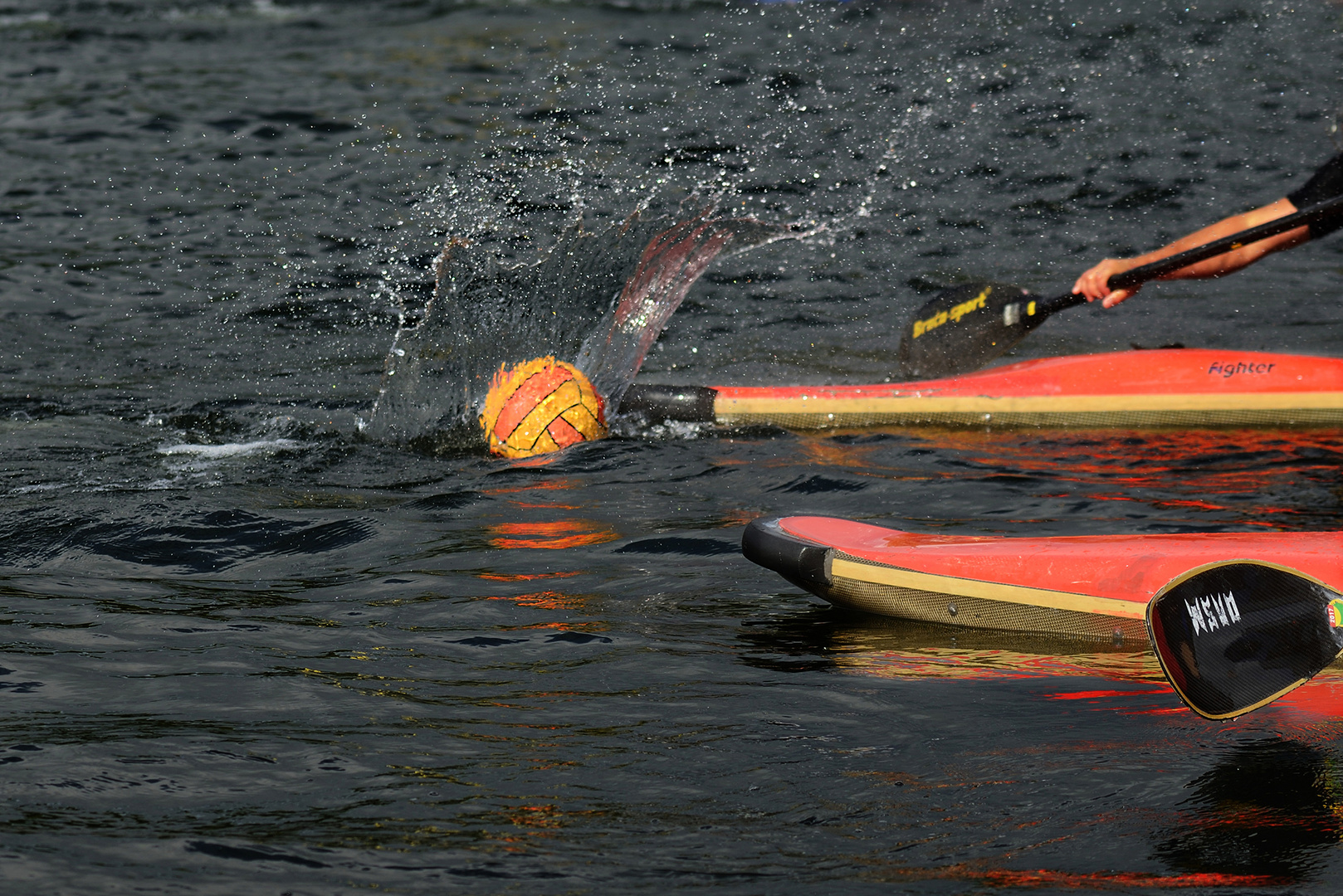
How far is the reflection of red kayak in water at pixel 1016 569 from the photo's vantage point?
338cm

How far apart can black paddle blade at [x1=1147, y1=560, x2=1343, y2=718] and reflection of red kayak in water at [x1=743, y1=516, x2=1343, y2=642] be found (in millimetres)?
389

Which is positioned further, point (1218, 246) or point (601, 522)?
point (1218, 246)

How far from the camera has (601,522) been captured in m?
4.50

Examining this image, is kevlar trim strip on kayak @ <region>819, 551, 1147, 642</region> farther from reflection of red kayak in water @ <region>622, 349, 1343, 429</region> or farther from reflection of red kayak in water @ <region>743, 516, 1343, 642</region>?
reflection of red kayak in water @ <region>622, 349, 1343, 429</region>

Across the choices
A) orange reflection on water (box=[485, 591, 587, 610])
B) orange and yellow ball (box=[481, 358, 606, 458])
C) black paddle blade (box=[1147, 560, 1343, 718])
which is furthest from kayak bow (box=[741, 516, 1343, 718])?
orange and yellow ball (box=[481, 358, 606, 458])

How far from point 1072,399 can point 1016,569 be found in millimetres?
2397

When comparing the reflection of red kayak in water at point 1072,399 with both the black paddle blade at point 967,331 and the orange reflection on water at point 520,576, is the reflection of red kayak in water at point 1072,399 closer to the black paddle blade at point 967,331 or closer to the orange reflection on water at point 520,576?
the black paddle blade at point 967,331

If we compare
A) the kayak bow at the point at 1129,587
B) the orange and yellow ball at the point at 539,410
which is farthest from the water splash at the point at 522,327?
the kayak bow at the point at 1129,587

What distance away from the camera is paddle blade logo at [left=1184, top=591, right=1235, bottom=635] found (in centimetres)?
287

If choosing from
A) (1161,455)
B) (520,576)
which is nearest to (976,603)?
(520,576)

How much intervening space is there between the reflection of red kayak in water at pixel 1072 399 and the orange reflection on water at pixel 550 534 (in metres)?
1.28

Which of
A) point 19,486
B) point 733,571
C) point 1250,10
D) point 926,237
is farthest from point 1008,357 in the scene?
point 1250,10

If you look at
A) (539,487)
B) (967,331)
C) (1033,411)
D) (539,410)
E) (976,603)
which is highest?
(967,331)

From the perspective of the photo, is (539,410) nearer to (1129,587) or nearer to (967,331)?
(967,331)
